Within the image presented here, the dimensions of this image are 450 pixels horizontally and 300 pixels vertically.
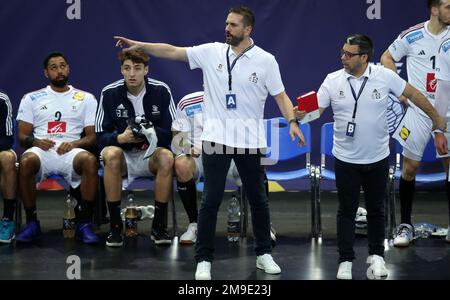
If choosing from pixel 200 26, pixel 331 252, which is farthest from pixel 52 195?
pixel 331 252

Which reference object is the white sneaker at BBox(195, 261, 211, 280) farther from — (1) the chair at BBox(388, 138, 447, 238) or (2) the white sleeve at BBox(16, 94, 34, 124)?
(2) the white sleeve at BBox(16, 94, 34, 124)

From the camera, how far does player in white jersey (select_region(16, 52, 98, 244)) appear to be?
656cm

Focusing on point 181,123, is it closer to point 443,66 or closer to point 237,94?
point 237,94

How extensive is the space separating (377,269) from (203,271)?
111 cm

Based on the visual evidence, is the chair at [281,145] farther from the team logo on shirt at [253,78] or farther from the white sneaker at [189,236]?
the team logo on shirt at [253,78]

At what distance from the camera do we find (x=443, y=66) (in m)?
6.23

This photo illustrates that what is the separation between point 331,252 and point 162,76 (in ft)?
10.6

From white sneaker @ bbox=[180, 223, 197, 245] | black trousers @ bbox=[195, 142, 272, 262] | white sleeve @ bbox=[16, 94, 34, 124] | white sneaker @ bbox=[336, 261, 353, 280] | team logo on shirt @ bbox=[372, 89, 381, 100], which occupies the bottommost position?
white sneaker @ bbox=[336, 261, 353, 280]

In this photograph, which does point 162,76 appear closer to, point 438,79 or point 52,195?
point 52,195

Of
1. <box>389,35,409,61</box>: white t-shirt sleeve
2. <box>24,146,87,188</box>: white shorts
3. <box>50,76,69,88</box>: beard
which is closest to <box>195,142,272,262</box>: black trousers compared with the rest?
<box>24,146,87,188</box>: white shorts

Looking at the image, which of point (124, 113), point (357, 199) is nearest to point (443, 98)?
point (357, 199)

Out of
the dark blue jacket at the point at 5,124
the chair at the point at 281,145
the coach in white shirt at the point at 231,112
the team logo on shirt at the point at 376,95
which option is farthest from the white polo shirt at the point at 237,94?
the dark blue jacket at the point at 5,124

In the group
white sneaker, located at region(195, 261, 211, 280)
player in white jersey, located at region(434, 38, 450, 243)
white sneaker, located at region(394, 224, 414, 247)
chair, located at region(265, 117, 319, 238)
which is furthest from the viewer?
chair, located at region(265, 117, 319, 238)
